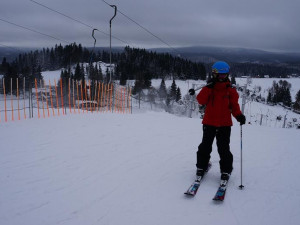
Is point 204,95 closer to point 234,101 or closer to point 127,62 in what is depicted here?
point 234,101

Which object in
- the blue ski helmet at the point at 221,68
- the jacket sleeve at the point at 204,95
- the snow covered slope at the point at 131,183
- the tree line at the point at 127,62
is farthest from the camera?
the tree line at the point at 127,62

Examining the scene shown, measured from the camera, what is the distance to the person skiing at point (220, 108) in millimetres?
3852

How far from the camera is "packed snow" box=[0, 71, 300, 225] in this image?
10.1 ft

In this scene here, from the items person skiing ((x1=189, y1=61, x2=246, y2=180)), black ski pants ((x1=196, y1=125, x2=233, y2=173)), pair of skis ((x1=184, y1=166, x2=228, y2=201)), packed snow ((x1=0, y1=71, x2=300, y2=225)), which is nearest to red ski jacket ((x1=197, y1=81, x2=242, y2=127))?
person skiing ((x1=189, y1=61, x2=246, y2=180))

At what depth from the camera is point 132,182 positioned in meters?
4.05

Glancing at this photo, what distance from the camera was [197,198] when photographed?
3.55m

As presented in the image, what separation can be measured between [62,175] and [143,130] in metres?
4.36

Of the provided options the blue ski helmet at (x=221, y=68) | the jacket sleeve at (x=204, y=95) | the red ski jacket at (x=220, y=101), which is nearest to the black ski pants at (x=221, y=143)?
the red ski jacket at (x=220, y=101)

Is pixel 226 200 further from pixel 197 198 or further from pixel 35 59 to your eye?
pixel 35 59

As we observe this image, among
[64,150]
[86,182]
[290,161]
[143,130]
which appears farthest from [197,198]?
[143,130]

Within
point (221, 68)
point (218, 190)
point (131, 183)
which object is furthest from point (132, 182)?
point (221, 68)

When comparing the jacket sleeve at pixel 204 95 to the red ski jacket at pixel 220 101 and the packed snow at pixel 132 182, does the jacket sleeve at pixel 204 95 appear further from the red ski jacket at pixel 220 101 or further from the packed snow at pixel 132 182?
the packed snow at pixel 132 182

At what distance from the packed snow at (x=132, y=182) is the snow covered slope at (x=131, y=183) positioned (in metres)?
0.01

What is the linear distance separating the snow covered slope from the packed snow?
0.04 ft
